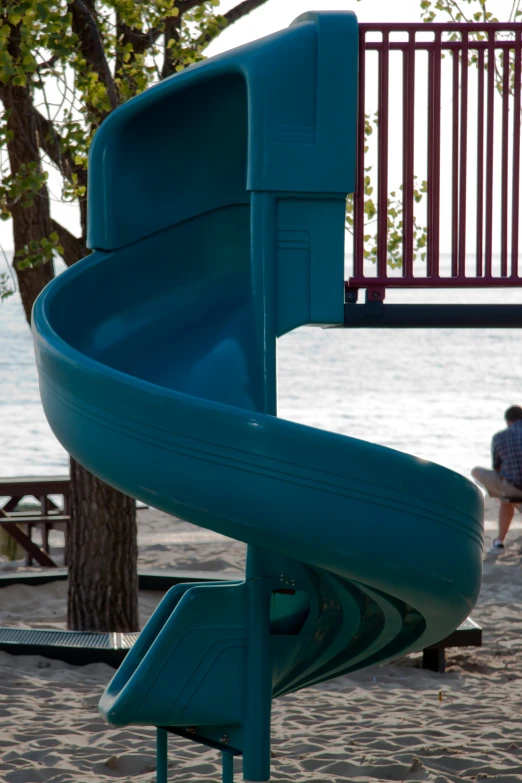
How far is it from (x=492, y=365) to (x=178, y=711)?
149 ft

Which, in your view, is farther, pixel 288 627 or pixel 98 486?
pixel 98 486

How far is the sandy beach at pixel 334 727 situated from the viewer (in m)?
4.65

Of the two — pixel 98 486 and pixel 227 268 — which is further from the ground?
pixel 227 268

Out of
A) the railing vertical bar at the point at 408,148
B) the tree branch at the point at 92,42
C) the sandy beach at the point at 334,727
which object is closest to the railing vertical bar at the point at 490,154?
the railing vertical bar at the point at 408,148

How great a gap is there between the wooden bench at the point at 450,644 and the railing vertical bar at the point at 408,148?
10.5 feet

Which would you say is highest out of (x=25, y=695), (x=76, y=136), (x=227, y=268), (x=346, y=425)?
(x=76, y=136)

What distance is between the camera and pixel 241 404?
3.59 m

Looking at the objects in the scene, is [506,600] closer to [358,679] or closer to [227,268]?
[358,679]

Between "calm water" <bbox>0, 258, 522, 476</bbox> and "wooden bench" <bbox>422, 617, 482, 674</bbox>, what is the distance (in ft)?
64.1

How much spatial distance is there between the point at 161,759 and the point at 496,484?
739 cm

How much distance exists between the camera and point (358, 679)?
643 centimetres

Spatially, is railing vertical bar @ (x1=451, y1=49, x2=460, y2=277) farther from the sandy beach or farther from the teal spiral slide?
the sandy beach

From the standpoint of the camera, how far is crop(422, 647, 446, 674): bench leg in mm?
6523

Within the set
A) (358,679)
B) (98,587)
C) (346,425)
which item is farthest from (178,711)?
(346,425)
